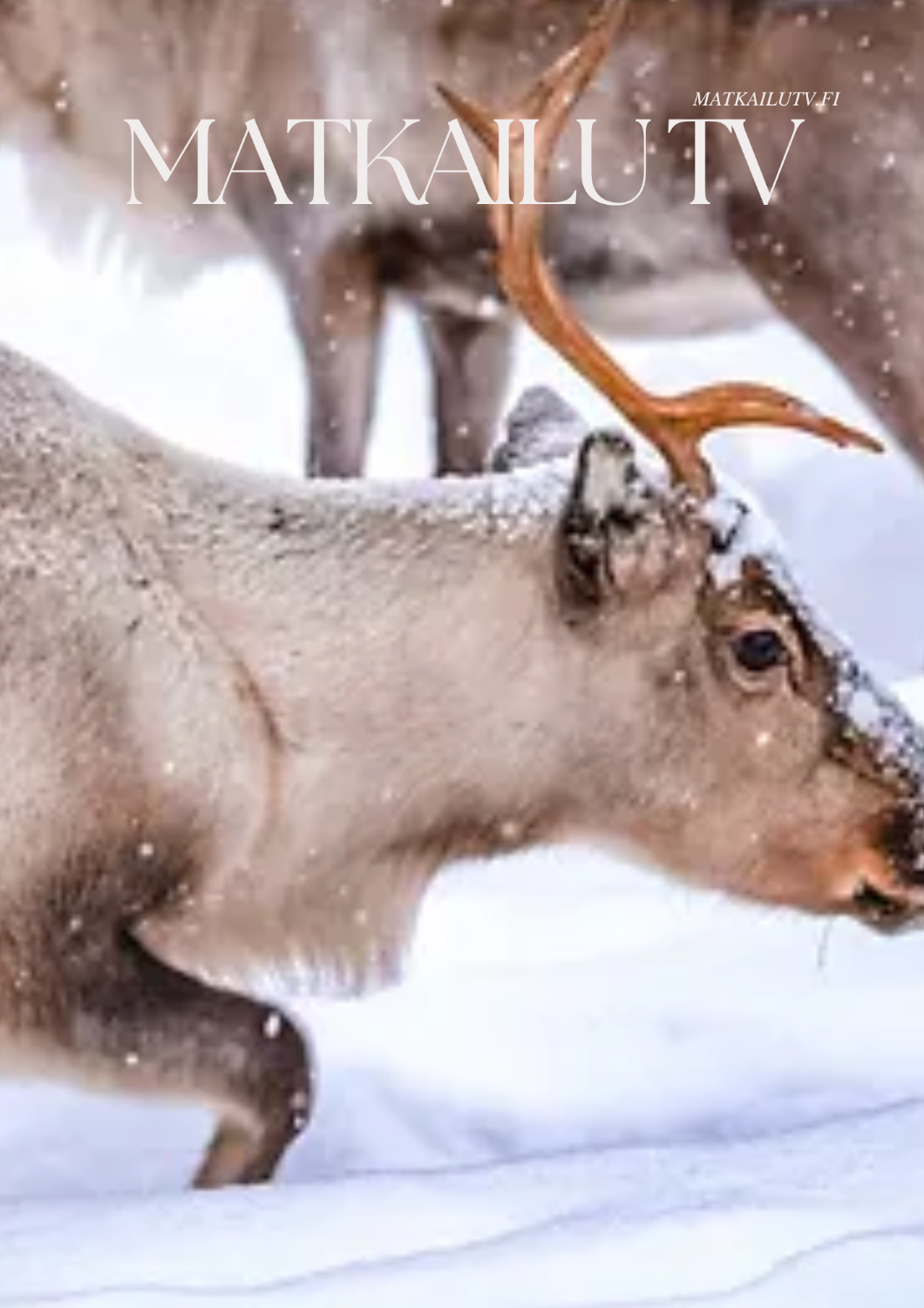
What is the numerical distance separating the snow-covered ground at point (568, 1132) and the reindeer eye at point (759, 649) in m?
0.28

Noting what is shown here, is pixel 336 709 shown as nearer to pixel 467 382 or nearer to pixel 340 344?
pixel 340 344

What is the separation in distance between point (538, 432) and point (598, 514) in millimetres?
290

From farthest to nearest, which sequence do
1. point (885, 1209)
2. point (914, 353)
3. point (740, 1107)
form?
point (914, 353)
point (740, 1107)
point (885, 1209)

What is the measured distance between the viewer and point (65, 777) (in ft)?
10.4

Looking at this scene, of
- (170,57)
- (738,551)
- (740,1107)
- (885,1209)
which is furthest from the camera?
(170,57)

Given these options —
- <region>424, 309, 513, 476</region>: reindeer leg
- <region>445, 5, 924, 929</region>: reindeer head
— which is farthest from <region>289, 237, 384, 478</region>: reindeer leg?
<region>445, 5, 924, 929</region>: reindeer head

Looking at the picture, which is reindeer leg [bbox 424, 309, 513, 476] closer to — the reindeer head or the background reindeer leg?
the background reindeer leg

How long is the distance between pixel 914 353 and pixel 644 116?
41 centimetres

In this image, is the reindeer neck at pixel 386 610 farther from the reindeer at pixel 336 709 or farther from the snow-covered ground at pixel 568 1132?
the snow-covered ground at pixel 568 1132

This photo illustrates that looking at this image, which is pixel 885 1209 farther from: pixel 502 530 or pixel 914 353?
pixel 914 353

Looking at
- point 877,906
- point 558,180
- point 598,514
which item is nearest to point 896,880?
point 877,906

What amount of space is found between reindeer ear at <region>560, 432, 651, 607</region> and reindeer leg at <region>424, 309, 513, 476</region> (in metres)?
2.02

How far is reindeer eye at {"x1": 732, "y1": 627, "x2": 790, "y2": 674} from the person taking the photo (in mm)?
3258

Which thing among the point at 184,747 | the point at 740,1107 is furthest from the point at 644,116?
the point at 184,747
